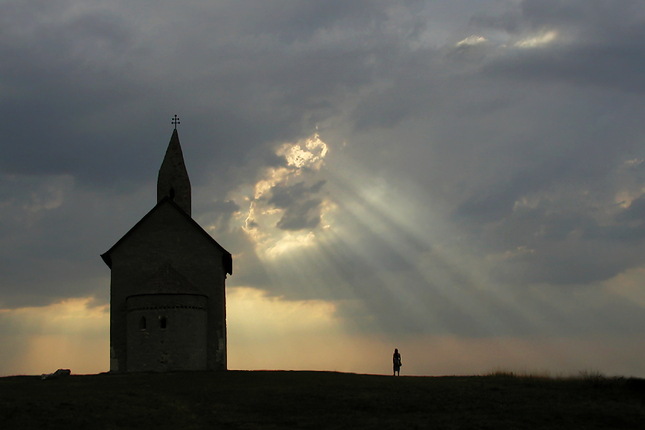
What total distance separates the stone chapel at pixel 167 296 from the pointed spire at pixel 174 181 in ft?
20.0

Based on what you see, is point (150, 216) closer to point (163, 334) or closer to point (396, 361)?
point (163, 334)

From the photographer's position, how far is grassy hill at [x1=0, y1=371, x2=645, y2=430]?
22078mm

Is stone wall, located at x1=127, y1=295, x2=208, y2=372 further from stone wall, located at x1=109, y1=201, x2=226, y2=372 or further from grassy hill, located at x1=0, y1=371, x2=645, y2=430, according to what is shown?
grassy hill, located at x1=0, y1=371, x2=645, y2=430

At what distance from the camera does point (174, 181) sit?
5262cm

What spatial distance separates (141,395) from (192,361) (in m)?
13.6

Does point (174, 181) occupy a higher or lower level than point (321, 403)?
higher

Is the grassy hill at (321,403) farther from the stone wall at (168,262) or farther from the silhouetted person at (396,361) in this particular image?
the stone wall at (168,262)

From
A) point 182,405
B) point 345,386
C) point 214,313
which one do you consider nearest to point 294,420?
point 182,405

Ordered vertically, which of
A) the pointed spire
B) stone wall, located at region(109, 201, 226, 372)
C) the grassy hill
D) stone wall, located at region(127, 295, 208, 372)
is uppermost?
the pointed spire

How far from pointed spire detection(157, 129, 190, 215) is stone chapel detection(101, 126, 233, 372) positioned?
611cm

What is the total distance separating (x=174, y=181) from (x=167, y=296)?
14340mm

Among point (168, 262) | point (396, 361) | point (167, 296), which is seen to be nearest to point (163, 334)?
point (167, 296)

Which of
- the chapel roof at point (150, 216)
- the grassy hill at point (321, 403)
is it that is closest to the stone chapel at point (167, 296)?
the chapel roof at point (150, 216)

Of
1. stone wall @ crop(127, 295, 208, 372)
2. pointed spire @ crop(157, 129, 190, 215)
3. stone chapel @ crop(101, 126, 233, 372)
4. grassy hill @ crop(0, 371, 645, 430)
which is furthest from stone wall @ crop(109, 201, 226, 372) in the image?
grassy hill @ crop(0, 371, 645, 430)
